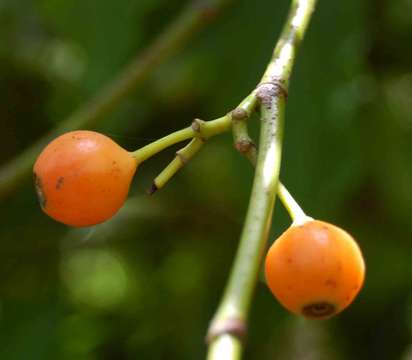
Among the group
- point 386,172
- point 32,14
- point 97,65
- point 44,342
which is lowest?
point 44,342

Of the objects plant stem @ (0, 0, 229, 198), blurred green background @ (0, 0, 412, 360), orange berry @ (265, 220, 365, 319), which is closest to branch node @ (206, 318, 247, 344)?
orange berry @ (265, 220, 365, 319)

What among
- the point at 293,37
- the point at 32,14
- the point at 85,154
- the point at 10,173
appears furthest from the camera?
the point at 32,14

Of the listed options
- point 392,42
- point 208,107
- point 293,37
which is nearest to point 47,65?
point 208,107

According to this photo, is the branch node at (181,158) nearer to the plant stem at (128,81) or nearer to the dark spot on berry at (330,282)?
the dark spot on berry at (330,282)

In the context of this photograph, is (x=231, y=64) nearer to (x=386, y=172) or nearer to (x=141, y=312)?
(x=386, y=172)

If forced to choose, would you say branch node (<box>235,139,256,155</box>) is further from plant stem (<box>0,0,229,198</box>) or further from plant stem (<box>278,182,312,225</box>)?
plant stem (<box>0,0,229,198</box>)

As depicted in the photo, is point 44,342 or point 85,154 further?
point 44,342
